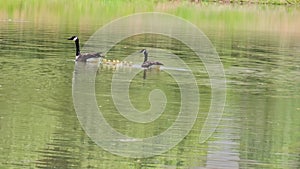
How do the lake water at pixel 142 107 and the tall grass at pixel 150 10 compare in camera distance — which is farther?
the tall grass at pixel 150 10

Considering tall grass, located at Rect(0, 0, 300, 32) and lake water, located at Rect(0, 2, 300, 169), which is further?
tall grass, located at Rect(0, 0, 300, 32)

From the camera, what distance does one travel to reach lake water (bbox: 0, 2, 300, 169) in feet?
44.2

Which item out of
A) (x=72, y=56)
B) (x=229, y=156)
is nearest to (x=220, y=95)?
(x=229, y=156)

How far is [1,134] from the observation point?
14391mm

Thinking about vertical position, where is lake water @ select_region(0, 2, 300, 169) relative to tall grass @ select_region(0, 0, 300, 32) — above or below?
below

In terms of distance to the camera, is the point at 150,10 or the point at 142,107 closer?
the point at 142,107

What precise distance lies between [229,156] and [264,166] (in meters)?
0.76

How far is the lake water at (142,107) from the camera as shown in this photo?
530 inches

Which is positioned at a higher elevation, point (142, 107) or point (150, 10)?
point (150, 10)

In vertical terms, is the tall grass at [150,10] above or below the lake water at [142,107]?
above

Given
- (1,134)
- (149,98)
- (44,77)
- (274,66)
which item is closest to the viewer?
(1,134)

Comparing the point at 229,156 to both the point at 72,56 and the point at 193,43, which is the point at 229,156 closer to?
the point at 72,56

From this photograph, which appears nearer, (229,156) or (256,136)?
(229,156)

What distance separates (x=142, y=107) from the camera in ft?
59.1
